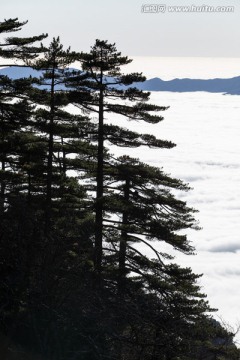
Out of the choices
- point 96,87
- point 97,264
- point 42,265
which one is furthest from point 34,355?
point 96,87

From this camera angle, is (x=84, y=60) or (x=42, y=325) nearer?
(x=42, y=325)

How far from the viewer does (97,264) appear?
23859mm

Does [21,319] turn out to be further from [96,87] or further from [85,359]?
[96,87]

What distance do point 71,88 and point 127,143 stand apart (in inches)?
153

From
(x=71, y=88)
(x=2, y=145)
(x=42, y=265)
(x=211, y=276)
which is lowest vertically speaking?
(x=211, y=276)

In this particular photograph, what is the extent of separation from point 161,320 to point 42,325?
373cm

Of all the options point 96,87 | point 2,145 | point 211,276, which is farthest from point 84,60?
point 211,276

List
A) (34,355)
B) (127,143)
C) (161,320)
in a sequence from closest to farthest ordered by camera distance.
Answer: (34,355) → (161,320) → (127,143)

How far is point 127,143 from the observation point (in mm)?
25609

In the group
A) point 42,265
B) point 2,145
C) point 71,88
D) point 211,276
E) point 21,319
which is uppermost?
point 71,88

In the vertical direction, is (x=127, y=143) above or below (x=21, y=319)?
above

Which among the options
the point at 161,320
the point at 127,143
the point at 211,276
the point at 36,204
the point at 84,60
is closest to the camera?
the point at 161,320

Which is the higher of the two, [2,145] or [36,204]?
[2,145]

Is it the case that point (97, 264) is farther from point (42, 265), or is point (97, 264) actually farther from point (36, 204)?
point (42, 265)
